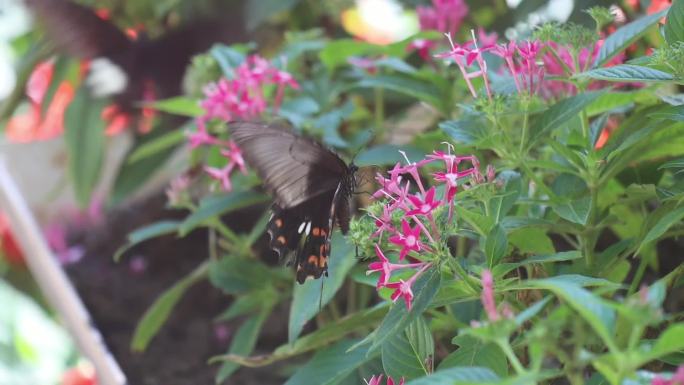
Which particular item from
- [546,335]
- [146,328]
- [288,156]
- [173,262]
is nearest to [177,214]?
[173,262]

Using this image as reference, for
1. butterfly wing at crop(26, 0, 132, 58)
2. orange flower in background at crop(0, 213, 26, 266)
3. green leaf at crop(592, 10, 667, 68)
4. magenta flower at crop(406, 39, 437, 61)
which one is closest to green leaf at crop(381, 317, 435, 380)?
green leaf at crop(592, 10, 667, 68)

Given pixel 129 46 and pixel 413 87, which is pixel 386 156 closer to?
pixel 413 87

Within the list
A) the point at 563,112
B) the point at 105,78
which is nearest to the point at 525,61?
the point at 563,112

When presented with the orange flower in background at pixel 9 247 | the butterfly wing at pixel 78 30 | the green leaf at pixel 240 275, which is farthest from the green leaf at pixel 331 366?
the orange flower in background at pixel 9 247

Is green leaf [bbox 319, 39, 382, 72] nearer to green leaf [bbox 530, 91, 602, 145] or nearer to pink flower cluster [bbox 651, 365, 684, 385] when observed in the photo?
green leaf [bbox 530, 91, 602, 145]

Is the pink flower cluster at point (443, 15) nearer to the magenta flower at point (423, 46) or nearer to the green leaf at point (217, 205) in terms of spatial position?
the magenta flower at point (423, 46)

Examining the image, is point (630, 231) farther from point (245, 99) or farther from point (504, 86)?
point (245, 99)
